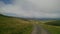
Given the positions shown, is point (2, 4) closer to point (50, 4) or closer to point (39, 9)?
point (39, 9)

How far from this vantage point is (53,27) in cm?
174

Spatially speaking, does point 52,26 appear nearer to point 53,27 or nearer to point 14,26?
point 53,27

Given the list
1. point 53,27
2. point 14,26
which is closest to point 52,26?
point 53,27

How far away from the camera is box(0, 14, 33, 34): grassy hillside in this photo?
168 centimetres

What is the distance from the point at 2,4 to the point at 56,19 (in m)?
0.88


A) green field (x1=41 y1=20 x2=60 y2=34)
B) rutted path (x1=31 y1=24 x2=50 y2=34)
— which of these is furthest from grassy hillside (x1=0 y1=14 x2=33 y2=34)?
green field (x1=41 y1=20 x2=60 y2=34)

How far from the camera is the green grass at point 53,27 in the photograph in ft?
5.63

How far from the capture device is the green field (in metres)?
1.72

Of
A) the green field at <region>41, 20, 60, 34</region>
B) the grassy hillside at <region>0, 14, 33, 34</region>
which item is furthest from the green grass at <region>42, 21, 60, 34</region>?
the grassy hillside at <region>0, 14, 33, 34</region>

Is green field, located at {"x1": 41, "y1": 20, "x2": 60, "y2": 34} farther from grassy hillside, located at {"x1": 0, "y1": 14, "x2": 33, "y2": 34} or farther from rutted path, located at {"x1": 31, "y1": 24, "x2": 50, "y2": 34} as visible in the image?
grassy hillside, located at {"x1": 0, "y1": 14, "x2": 33, "y2": 34}

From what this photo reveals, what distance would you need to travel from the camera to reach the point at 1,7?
177cm

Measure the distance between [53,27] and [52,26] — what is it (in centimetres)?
2

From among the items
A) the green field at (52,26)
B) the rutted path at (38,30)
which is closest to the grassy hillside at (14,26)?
the rutted path at (38,30)

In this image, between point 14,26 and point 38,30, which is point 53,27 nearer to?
point 38,30
